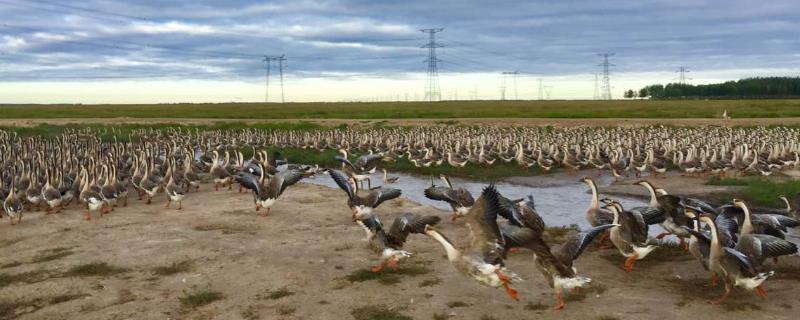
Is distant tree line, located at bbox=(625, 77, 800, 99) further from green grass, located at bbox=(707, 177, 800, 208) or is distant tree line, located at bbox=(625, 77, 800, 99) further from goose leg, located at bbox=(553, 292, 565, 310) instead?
goose leg, located at bbox=(553, 292, 565, 310)

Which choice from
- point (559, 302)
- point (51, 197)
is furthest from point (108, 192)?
point (559, 302)

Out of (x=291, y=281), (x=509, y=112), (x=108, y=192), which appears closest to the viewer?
(x=291, y=281)

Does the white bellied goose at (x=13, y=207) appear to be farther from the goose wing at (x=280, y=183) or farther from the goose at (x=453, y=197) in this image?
the goose at (x=453, y=197)

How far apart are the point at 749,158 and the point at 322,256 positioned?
891 inches

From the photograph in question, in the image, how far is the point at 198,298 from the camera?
1143 cm

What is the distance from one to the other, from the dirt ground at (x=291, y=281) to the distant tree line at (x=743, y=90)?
539 feet

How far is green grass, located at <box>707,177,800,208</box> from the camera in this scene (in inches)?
848

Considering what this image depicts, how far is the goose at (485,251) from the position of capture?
34.6 ft

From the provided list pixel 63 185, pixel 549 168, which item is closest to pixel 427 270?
pixel 63 185

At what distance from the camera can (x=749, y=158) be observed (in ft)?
96.4

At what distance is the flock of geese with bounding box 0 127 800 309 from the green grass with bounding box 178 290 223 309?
3104 millimetres

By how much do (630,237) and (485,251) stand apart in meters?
3.72

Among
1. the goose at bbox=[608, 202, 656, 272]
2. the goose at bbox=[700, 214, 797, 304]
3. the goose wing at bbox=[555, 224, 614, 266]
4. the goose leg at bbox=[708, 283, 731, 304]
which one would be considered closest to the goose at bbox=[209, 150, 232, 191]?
the goose at bbox=[608, 202, 656, 272]

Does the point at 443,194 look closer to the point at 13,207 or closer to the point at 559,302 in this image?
the point at 559,302
